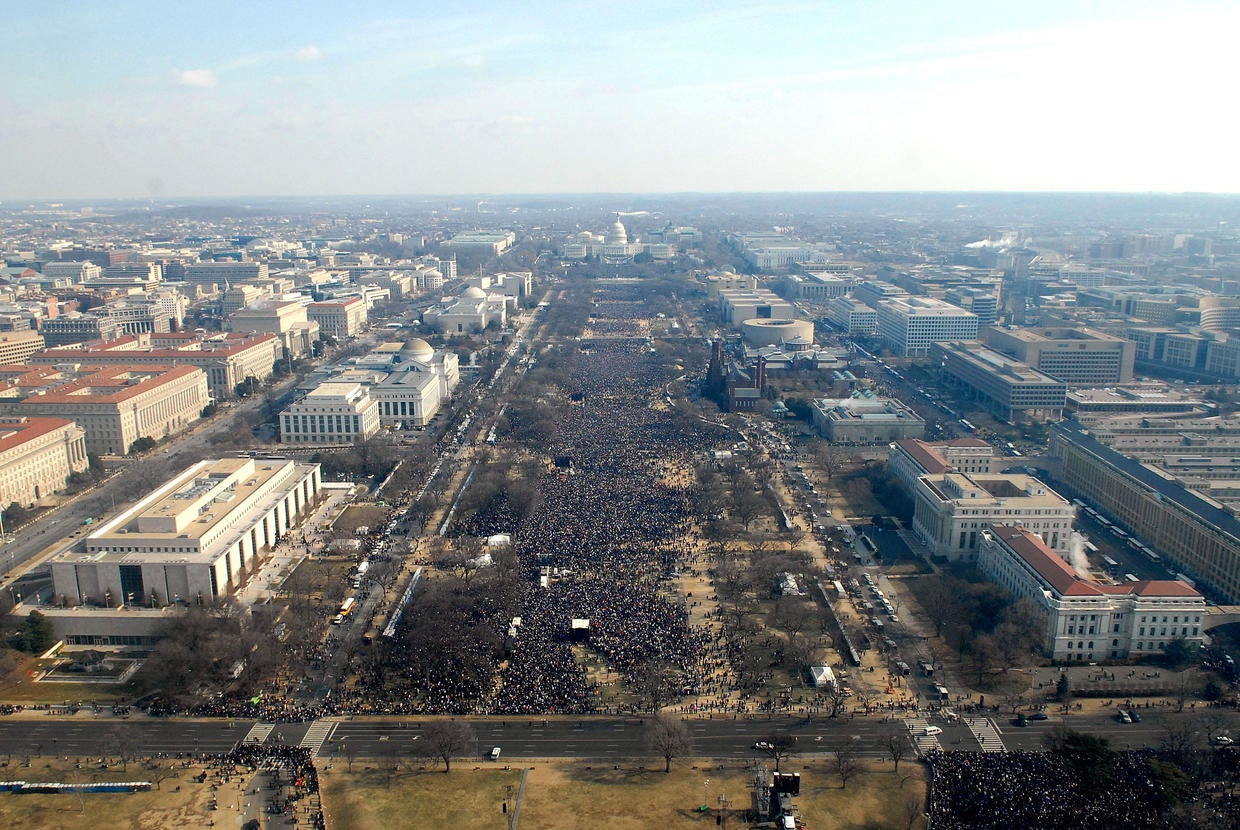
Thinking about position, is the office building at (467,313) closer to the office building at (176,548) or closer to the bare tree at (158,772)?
the office building at (176,548)

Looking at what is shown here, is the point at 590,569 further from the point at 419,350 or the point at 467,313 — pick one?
the point at 467,313

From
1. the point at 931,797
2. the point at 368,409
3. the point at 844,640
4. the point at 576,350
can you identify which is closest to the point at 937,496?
the point at 844,640

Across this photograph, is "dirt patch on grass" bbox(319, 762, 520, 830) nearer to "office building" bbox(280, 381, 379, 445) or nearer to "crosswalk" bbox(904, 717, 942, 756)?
"crosswalk" bbox(904, 717, 942, 756)

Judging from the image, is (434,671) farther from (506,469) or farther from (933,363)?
(933,363)

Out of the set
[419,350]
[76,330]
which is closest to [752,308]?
[419,350]

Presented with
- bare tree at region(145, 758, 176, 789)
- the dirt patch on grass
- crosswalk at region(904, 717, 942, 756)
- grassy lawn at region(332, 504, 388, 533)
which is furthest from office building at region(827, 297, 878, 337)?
bare tree at region(145, 758, 176, 789)

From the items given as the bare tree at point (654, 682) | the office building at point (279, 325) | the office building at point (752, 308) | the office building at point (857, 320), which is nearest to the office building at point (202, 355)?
the office building at point (279, 325)
